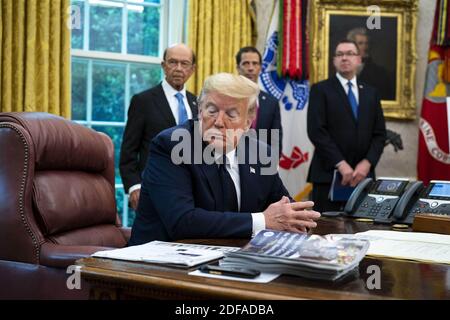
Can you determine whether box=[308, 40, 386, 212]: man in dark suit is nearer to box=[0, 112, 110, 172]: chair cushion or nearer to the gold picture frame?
the gold picture frame

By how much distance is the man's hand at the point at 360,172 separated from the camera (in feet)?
12.7

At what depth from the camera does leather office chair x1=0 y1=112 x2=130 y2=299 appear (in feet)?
7.18

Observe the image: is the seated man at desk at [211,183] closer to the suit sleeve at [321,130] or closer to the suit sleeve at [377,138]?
the suit sleeve at [321,130]

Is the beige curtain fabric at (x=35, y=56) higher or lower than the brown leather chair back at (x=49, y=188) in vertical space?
higher

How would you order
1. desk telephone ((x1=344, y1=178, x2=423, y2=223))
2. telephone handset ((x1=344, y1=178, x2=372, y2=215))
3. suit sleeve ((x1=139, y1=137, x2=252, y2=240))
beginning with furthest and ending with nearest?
telephone handset ((x1=344, y1=178, x2=372, y2=215)) < desk telephone ((x1=344, y1=178, x2=423, y2=223)) < suit sleeve ((x1=139, y1=137, x2=252, y2=240))

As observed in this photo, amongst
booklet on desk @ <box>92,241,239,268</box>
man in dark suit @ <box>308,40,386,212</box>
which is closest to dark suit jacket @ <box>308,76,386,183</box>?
man in dark suit @ <box>308,40,386,212</box>

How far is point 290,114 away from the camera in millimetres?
5289

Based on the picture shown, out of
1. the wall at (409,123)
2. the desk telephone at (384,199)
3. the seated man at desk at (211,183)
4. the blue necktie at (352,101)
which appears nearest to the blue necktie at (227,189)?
the seated man at desk at (211,183)

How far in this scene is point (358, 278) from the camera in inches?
48.9

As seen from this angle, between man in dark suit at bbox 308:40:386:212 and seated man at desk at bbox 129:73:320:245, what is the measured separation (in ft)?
6.55

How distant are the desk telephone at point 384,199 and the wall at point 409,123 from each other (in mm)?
2792
